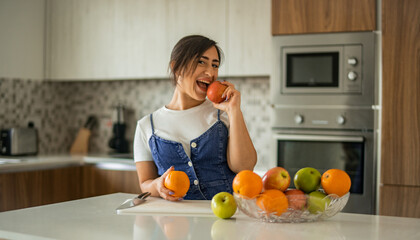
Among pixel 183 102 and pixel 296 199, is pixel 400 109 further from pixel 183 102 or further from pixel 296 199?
pixel 296 199

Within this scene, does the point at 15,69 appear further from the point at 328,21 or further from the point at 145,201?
the point at 145,201

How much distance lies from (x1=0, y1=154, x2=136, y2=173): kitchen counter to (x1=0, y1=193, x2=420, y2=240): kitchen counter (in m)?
1.78

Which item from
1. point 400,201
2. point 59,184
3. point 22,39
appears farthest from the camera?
point 22,39

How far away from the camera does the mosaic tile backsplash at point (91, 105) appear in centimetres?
366

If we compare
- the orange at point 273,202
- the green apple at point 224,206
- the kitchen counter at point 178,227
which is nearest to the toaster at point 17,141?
the kitchen counter at point 178,227

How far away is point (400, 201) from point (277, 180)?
1.62m

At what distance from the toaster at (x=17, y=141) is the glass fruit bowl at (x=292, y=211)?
2674 mm

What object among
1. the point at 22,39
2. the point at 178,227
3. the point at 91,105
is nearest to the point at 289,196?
the point at 178,227

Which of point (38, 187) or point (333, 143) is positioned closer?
point (333, 143)

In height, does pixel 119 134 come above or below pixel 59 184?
above

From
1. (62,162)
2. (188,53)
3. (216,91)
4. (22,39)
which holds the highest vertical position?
(22,39)

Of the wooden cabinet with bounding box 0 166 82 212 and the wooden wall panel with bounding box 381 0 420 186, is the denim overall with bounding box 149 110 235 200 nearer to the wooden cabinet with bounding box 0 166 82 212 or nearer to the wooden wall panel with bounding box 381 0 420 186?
the wooden wall panel with bounding box 381 0 420 186

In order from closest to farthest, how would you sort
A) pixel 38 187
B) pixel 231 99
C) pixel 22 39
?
pixel 231 99
pixel 38 187
pixel 22 39

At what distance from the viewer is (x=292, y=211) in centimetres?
129
